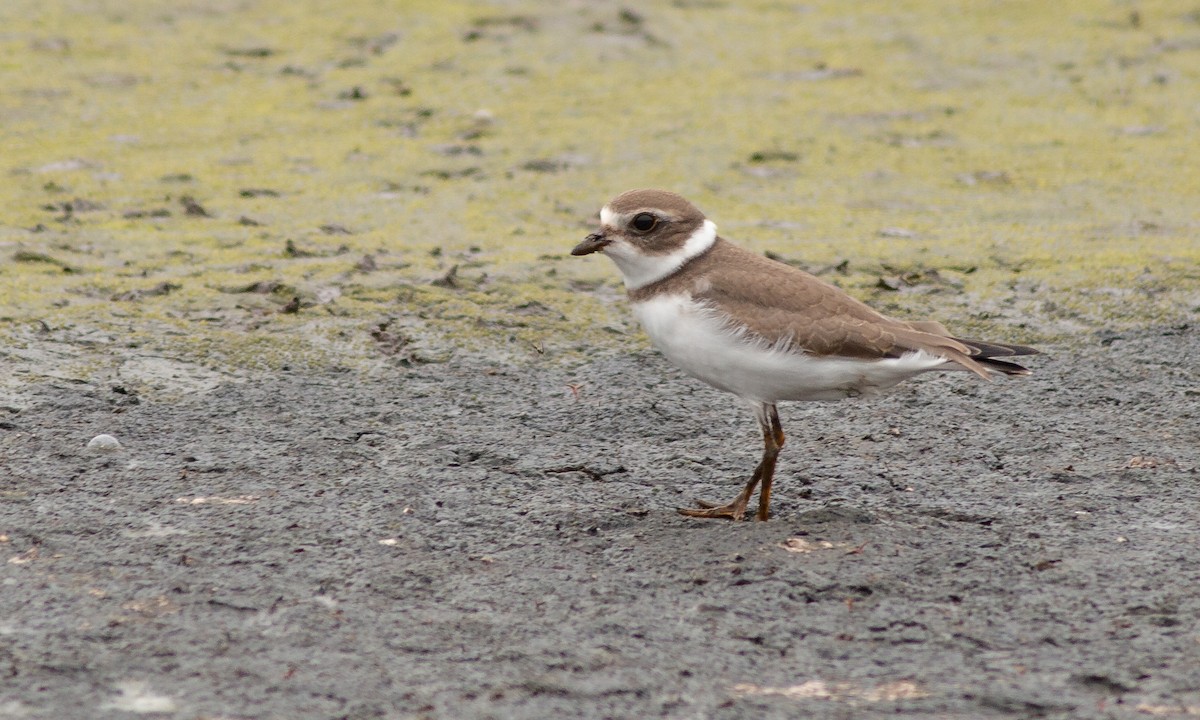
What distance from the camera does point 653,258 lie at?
506 centimetres

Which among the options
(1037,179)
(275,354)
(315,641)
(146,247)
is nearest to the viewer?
(315,641)

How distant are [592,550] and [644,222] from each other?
Result: 1233mm

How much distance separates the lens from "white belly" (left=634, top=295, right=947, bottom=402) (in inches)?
187

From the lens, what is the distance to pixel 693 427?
5812 mm

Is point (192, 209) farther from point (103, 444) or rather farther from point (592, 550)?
point (592, 550)

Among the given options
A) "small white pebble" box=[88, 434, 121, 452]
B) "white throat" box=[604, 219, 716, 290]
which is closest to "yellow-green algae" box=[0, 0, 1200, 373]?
"small white pebble" box=[88, 434, 121, 452]

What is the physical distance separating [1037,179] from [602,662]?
627 cm

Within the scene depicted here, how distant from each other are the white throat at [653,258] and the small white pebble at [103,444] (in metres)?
1.91

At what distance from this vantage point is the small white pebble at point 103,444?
5242 millimetres

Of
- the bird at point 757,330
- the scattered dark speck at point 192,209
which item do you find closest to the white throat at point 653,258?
the bird at point 757,330

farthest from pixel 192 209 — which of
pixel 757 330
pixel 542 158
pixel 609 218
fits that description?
pixel 757 330

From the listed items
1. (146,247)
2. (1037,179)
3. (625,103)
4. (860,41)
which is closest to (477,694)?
(146,247)

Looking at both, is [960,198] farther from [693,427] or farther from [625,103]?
[693,427]

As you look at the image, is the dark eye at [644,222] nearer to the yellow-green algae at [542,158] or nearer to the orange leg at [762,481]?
the orange leg at [762,481]
